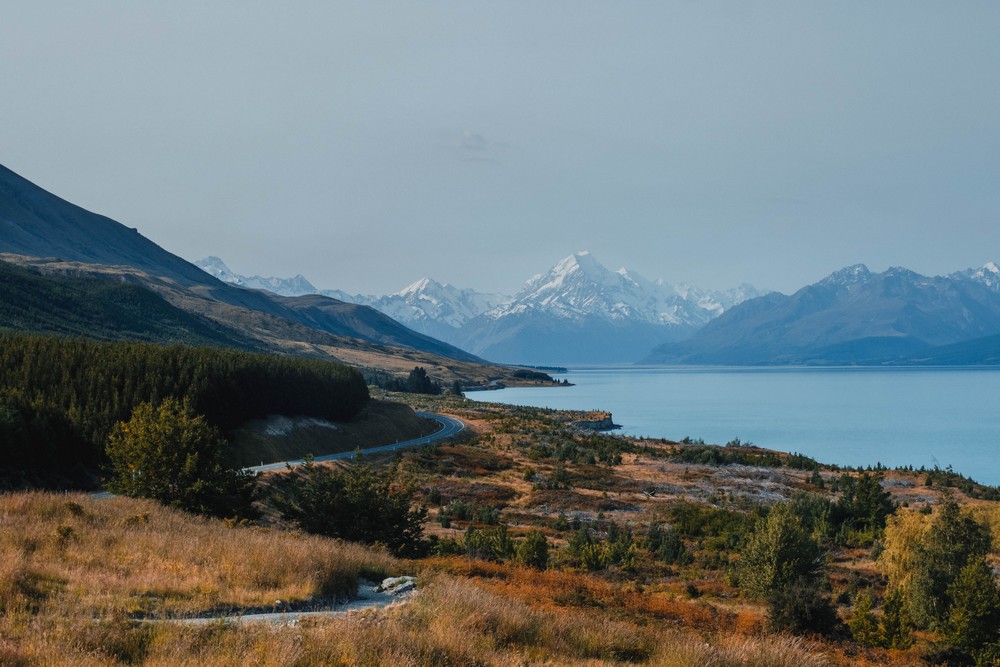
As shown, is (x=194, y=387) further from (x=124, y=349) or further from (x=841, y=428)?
(x=841, y=428)

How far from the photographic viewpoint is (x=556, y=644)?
36.3 ft

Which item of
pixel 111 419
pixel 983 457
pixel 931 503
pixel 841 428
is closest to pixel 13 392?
pixel 111 419

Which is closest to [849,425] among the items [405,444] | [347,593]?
[405,444]

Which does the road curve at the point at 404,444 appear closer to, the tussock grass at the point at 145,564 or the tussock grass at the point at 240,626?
the tussock grass at the point at 145,564

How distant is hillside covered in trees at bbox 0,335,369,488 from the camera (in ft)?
129

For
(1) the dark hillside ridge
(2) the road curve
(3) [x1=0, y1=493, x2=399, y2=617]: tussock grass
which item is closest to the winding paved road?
(2) the road curve

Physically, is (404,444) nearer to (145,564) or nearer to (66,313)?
(145,564)

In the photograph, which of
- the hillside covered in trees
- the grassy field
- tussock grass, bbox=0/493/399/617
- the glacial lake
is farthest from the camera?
the glacial lake

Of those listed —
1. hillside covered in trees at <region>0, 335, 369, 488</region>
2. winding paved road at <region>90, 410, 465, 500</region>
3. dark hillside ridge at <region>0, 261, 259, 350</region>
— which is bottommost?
winding paved road at <region>90, 410, 465, 500</region>

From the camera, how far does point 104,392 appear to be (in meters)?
49.3

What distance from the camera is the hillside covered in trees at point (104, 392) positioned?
39.2 m

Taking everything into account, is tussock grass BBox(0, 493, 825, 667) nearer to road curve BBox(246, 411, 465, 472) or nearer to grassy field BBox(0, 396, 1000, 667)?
grassy field BBox(0, 396, 1000, 667)

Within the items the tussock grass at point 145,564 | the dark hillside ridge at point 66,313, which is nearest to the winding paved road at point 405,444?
the tussock grass at point 145,564

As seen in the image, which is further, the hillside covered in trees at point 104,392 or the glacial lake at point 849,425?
the glacial lake at point 849,425
